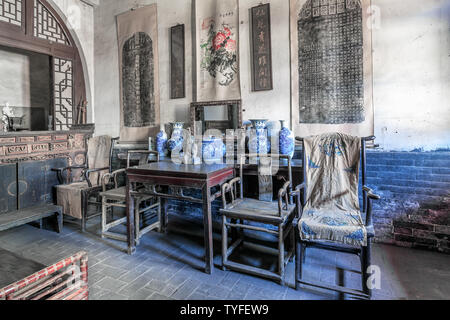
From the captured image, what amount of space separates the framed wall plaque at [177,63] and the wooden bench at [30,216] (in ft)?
7.27

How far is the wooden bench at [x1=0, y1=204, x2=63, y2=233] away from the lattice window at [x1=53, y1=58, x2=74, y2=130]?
1.73 meters

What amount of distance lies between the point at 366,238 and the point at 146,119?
354cm

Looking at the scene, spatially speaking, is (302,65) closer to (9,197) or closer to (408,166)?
(408,166)

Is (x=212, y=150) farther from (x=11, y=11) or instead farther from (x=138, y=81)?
(x=11, y=11)

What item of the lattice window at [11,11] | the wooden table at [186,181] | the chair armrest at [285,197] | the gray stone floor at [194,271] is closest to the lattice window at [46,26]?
the lattice window at [11,11]

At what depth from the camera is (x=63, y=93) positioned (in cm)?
471

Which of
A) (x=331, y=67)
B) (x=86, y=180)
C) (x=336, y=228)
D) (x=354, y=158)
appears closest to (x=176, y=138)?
(x=86, y=180)

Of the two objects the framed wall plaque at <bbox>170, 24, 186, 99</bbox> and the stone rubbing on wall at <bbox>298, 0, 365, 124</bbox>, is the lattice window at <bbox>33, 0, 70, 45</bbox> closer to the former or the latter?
the framed wall plaque at <bbox>170, 24, 186, 99</bbox>

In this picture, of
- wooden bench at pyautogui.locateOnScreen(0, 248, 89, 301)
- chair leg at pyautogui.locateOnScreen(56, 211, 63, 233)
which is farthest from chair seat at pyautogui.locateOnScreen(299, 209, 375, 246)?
chair leg at pyautogui.locateOnScreen(56, 211, 63, 233)

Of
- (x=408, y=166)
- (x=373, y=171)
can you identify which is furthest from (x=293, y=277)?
(x=408, y=166)

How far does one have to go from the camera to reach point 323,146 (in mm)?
2645

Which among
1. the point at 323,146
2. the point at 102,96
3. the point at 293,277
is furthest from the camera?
the point at 102,96

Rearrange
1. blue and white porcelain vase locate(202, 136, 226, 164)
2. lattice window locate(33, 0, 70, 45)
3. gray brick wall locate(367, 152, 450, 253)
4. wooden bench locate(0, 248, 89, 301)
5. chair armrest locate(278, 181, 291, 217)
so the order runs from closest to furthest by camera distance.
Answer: wooden bench locate(0, 248, 89, 301)
chair armrest locate(278, 181, 291, 217)
gray brick wall locate(367, 152, 450, 253)
blue and white porcelain vase locate(202, 136, 226, 164)
lattice window locate(33, 0, 70, 45)

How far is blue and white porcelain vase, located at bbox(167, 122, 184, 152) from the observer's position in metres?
3.62
